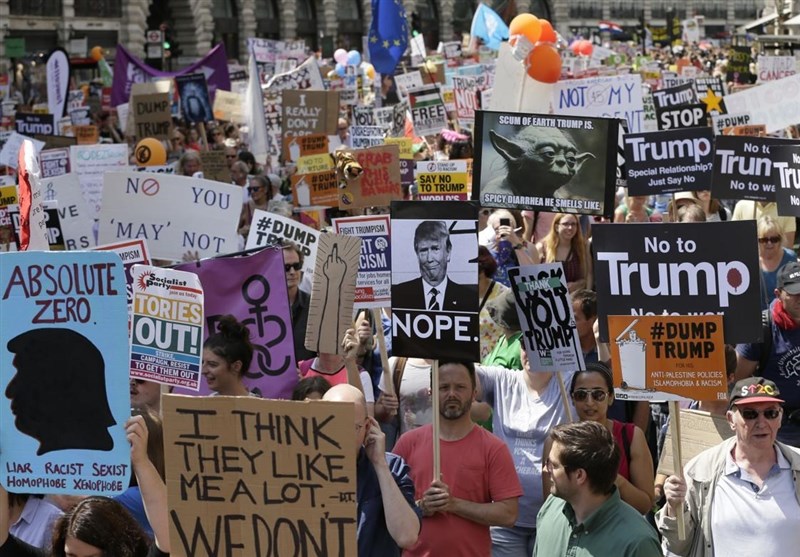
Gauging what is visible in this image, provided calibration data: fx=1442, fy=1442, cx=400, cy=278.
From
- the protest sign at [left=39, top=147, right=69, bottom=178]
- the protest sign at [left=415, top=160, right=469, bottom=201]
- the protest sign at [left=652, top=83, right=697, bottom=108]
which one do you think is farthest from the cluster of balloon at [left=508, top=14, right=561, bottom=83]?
the protest sign at [left=39, top=147, right=69, bottom=178]

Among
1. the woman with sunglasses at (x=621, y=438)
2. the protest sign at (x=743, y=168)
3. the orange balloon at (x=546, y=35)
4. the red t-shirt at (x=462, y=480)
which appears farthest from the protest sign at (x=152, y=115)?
the red t-shirt at (x=462, y=480)

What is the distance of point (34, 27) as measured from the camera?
149 feet

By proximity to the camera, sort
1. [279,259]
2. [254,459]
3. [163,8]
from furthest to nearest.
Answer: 1. [163,8]
2. [279,259]
3. [254,459]

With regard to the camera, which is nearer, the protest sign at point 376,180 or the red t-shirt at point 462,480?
the red t-shirt at point 462,480

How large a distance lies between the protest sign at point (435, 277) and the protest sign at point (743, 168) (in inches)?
167

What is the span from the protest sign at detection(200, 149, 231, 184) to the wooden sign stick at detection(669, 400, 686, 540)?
8.98 meters

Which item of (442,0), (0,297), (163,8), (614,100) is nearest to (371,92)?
(614,100)

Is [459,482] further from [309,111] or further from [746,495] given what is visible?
[309,111]

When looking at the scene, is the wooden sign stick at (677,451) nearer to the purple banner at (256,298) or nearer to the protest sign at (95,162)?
the purple banner at (256,298)

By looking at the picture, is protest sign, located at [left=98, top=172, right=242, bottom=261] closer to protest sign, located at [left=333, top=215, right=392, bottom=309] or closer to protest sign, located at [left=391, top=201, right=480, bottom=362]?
protest sign, located at [left=333, top=215, right=392, bottom=309]

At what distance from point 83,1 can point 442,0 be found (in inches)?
1202

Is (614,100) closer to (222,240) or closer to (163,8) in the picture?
(222,240)

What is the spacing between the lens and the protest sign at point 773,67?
70.9ft

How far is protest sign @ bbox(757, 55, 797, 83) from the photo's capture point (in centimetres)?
2162
